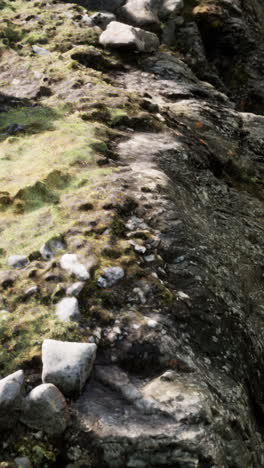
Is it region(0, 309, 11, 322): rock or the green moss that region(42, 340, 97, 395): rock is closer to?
region(0, 309, 11, 322): rock

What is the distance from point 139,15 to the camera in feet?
44.8

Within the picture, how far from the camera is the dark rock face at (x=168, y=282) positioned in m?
3.85

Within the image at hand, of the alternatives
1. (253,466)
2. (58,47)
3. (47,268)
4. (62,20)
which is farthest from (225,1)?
(253,466)

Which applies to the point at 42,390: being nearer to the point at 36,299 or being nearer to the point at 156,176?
the point at 36,299

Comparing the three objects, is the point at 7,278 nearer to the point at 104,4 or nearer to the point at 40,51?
the point at 40,51

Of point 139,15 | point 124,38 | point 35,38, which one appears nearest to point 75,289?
point 124,38

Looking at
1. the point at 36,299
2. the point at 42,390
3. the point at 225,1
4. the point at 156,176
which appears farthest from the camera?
the point at 225,1

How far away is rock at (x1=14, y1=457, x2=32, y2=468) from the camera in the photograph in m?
3.47

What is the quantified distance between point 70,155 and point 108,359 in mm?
3924

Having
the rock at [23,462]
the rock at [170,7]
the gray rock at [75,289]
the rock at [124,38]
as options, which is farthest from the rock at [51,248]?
the rock at [170,7]

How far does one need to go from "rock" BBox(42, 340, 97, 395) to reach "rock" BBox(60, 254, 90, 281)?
1023 mm

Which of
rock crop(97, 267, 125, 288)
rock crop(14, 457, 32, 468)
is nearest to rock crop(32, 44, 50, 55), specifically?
rock crop(97, 267, 125, 288)

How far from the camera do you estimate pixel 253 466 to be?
4.15 meters

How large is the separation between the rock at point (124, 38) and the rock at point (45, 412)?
1007 cm
